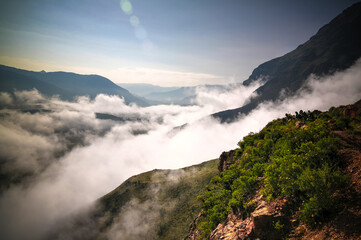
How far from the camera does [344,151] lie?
41.3 feet

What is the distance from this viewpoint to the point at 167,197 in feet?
324

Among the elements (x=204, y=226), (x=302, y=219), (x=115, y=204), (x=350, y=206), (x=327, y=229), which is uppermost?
(x=350, y=206)

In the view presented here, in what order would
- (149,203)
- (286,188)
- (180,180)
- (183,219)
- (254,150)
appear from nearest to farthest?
(286,188) → (254,150) → (183,219) → (149,203) → (180,180)

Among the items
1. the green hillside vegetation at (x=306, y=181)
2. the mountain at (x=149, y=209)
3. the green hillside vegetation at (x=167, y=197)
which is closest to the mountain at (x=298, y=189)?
the green hillside vegetation at (x=306, y=181)

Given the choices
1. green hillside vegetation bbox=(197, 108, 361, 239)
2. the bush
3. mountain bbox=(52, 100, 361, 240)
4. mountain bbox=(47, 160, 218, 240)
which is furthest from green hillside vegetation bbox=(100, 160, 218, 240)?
the bush

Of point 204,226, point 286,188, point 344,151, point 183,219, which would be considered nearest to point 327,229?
point 286,188

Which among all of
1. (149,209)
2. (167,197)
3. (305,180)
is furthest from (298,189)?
(149,209)

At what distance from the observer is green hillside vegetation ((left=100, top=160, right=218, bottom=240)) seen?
75875mm

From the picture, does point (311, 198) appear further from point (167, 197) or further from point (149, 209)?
point (149, 209)

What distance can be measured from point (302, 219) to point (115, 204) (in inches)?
5054

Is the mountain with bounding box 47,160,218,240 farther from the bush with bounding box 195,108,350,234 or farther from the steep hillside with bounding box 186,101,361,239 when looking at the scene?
the steep hillside with bounding box 186,101,361,239

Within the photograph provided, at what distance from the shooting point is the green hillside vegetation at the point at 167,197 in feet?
249

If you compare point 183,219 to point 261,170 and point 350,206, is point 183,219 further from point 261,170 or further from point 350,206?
point 350,206

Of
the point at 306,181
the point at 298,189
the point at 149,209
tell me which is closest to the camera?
the point at 306,181
